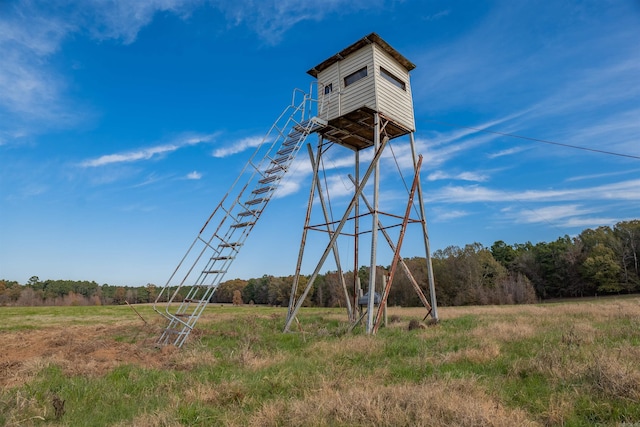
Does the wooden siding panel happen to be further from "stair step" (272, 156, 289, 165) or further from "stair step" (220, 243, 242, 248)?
"stair step" (220, 243, 242, 248)

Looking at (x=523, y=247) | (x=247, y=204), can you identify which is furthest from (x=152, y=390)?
(x=523, y=247)

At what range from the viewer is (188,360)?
935cm

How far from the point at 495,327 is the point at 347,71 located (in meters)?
12.4

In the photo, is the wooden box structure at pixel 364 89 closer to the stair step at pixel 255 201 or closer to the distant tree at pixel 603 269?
the stair step at pixel 255 201

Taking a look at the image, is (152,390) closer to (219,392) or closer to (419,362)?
(219,392)

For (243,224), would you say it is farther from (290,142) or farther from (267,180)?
(290,142)

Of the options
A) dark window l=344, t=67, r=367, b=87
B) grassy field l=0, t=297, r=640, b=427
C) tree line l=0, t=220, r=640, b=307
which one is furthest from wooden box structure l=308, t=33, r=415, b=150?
tree line l=0, t=220, r=640, b=307

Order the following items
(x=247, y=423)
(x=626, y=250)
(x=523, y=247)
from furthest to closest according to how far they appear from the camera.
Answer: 1. (x=523, y=247)
2. (x=626, y=250)
3. (x=247, y=423)

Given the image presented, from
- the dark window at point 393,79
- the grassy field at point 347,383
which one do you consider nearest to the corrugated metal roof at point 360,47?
the dark window at point 393,79

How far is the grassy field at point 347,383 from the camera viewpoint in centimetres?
509

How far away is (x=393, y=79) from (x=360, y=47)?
2.17 m

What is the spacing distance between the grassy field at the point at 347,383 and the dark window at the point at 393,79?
37.4 ft

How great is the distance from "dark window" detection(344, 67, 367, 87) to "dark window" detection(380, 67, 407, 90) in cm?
82

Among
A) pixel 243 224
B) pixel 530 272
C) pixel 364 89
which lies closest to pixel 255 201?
pixel 243 224
